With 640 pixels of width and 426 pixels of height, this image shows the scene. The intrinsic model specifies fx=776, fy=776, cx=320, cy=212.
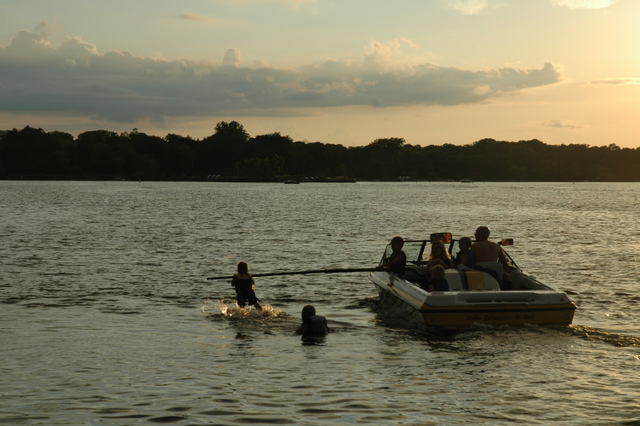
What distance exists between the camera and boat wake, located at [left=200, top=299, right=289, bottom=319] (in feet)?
63.2

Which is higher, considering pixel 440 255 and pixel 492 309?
pixel 440 255

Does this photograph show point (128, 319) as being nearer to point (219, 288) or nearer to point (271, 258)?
point (219, 288)

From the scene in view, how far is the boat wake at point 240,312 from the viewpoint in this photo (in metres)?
19.2

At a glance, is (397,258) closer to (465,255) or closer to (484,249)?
(465,255)

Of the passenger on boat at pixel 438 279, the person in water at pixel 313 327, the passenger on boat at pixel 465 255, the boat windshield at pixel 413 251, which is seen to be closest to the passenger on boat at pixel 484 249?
the passenger on boat at pixel 465 255

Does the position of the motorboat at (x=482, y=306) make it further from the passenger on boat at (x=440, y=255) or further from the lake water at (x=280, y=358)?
the passenger on boat at (x=440, y=255)

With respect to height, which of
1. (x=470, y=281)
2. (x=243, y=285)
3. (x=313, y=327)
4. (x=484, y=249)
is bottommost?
(x=313, y=327)

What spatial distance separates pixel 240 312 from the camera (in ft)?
Result: 63.6

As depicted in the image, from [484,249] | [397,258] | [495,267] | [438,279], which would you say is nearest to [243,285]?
[397,258]

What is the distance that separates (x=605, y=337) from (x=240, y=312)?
8.55 metres

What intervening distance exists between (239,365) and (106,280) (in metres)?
13.6

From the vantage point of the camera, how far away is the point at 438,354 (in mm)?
14961

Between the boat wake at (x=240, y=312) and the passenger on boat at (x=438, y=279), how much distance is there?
4.52 m

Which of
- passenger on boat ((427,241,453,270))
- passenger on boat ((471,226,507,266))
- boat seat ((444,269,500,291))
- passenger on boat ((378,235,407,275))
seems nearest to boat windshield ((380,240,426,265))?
passenger on boat ((378,235,407,275))
